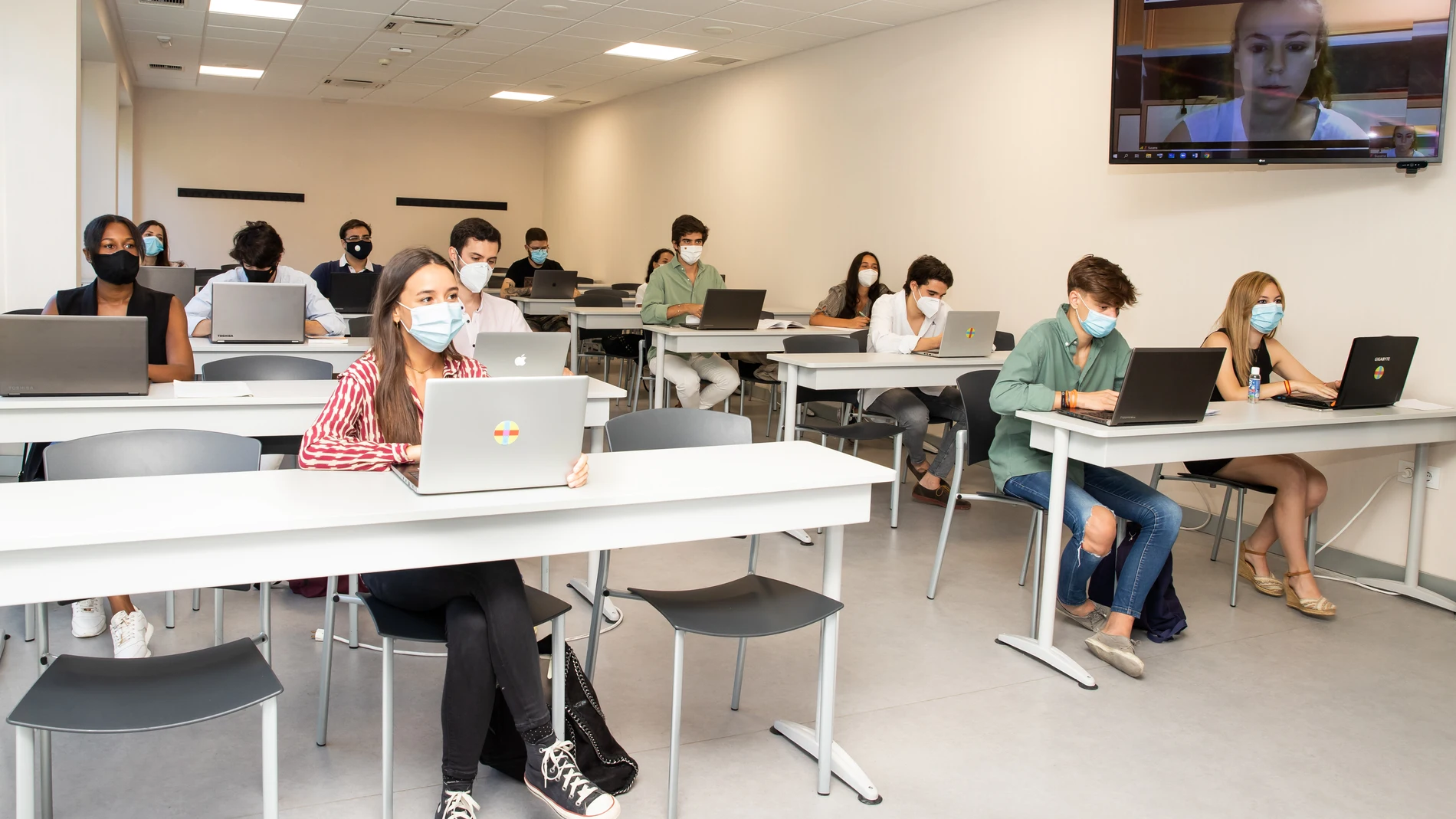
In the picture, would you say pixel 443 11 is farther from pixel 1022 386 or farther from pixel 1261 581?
pixel 1261 581

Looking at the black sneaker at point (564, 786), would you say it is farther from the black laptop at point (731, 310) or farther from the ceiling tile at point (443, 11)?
the ceiling tile at point (443, 11)

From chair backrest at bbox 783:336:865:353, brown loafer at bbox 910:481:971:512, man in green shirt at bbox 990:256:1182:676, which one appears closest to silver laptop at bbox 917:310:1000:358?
chair backrest at bbox 783:336:865:353

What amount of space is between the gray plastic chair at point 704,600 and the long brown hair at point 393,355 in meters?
0.58

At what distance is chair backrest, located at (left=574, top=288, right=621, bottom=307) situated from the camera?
787cm

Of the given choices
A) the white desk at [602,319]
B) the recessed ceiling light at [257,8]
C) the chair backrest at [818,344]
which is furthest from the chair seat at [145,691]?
the recessed ceiling light at [257,8]

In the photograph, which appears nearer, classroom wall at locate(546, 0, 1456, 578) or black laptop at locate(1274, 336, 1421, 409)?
black laptop at locate(1274, 336, 1421, 409)

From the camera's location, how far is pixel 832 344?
512cm

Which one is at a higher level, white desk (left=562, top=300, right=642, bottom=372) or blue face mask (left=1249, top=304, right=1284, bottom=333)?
blue face mask (left=1249, top=304, right=1284, bottom=333)

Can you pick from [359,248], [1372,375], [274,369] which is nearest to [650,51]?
[359,248]

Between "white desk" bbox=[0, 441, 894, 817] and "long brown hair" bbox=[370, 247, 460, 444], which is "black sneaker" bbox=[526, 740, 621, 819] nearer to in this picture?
"white desk" bbox=[0, 441, 894, 817]

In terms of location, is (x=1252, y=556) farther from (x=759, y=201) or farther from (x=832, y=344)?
(x=759, y=201)

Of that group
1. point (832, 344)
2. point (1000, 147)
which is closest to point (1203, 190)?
point (1000, 147)

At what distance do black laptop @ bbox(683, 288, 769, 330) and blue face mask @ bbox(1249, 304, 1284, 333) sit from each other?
251 centimetres

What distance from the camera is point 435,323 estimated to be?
2350 mm
